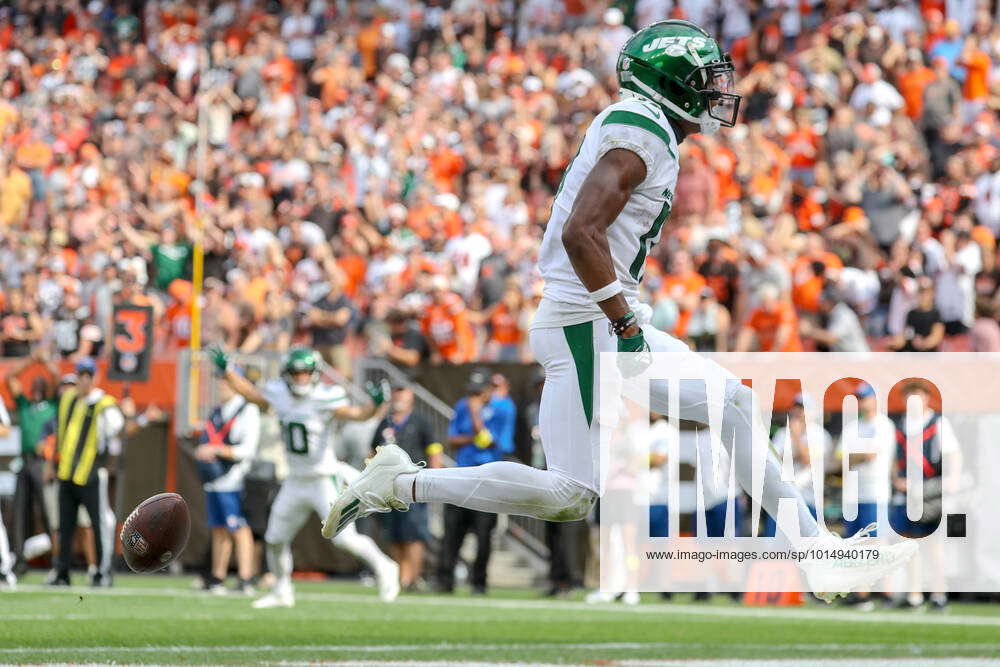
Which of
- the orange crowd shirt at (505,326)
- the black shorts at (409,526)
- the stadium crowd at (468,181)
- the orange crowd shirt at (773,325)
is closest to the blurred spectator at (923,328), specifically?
the stadium crowd at (468,181)

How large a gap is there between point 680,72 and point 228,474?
29.1 feet

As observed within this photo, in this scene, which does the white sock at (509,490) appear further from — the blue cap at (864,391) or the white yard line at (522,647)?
the blue cap at (864,391)

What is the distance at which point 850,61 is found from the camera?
18406 mm

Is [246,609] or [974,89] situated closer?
[246,609]

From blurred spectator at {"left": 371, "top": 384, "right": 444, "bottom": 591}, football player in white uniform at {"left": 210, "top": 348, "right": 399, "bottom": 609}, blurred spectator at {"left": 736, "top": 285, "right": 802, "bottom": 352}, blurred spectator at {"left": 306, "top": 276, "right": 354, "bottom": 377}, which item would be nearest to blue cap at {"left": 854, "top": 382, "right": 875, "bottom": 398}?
blurred spectator at {"left": 736, "top": 285, "right": 802, "bottom": 352}

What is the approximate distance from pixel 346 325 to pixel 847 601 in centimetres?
563

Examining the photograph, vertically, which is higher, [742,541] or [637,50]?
[637,50]

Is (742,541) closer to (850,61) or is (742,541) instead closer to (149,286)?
(850,61)

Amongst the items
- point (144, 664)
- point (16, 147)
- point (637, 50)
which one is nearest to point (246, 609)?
point (144, 664)

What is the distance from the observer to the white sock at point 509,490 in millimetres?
6781

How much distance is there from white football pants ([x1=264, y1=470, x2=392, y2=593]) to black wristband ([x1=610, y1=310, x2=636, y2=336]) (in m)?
6.80

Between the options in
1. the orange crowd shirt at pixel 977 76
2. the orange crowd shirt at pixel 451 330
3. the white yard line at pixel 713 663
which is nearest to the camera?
the white yard line at pixel 713 663

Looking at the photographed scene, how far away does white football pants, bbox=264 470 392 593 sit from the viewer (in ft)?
42.7

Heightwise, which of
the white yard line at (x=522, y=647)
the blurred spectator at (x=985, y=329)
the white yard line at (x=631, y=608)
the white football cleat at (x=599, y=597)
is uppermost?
the blurred spectator at (x=985, y=329)
